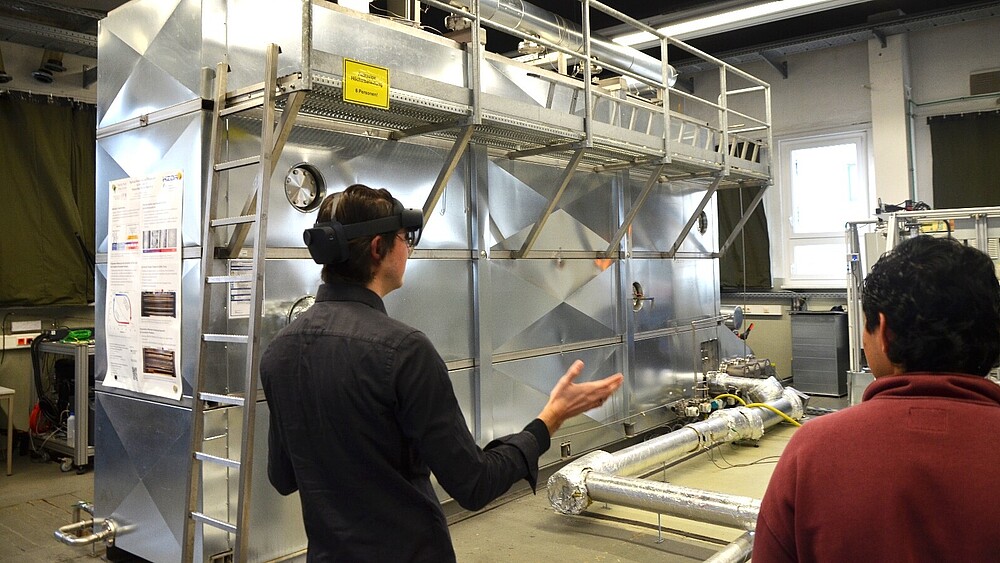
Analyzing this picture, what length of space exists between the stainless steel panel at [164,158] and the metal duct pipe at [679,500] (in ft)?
9.01

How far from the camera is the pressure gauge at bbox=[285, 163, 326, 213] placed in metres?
4.00

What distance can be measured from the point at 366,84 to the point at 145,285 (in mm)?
1696

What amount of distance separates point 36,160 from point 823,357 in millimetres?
9175

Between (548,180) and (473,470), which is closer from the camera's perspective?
(473,470)

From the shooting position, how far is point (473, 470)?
1.73 meters

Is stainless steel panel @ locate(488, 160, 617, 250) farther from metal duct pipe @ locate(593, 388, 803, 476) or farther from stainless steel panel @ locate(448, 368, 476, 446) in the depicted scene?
metal duct pipe @ locate(593, 388, 803, 476)

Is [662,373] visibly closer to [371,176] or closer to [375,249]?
[371,176]

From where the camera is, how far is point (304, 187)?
13.4 ft

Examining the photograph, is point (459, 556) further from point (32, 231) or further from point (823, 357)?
point (823, 357)

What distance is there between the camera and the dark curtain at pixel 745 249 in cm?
1063

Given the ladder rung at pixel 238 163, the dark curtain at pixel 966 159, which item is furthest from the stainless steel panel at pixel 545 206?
the dark curtain at pixel 966 159

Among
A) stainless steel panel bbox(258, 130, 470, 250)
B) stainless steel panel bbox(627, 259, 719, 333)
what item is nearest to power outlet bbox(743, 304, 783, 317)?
stainless steel panel bbox(627, 259, 719, 333)

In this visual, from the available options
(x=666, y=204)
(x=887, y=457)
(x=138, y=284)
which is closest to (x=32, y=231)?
(x=138, y=284)

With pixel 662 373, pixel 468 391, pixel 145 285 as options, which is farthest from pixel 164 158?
pixel 662 373
